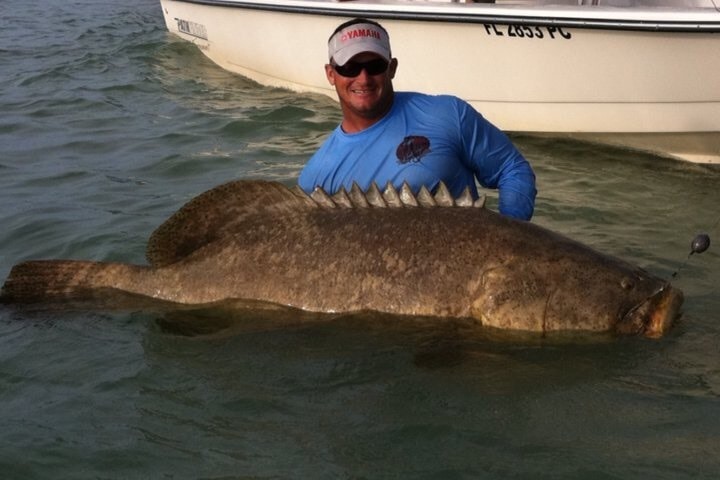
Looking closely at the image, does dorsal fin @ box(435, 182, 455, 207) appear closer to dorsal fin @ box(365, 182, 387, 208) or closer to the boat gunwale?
dorsal fin @ box(365, 182, 387, 208)

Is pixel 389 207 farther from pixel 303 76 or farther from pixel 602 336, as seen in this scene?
pixel 303 76

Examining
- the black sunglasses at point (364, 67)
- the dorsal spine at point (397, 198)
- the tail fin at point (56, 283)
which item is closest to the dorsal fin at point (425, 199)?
the dorsal spine at point (397, 198)

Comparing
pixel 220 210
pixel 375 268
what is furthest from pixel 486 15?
pixel 375 268

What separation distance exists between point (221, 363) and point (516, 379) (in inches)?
54.1

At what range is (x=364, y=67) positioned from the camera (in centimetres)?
542

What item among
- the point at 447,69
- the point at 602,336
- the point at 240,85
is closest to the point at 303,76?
the point at 240,85

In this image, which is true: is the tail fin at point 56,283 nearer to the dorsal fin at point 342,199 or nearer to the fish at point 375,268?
the fish at point 375,268

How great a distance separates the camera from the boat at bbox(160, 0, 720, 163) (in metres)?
8.36

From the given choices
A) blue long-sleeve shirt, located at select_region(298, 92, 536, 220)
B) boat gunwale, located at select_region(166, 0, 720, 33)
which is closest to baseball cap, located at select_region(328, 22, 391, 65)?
blue long-sleeve shirt, located at select_region(298, 92, 536, 220)

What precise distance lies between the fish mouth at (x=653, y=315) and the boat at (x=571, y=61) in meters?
3.86

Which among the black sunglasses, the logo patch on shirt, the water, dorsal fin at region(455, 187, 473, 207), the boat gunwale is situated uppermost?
the black sunglasses

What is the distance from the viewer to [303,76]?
1167 centimetres

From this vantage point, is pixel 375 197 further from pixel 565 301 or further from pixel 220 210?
pixel 565 301

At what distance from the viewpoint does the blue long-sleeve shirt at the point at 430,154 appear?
544 cm
